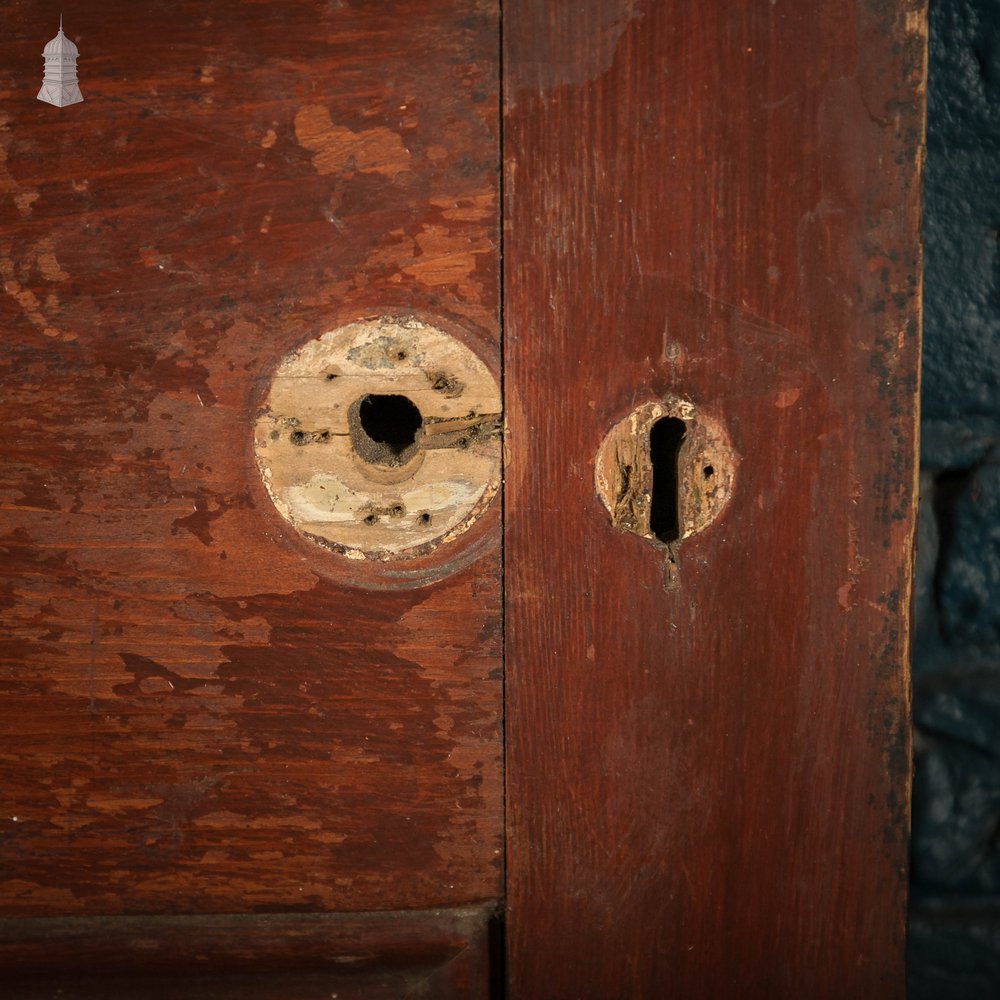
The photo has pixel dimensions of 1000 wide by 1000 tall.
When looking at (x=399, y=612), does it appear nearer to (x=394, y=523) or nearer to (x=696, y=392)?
(x=394, y=523)

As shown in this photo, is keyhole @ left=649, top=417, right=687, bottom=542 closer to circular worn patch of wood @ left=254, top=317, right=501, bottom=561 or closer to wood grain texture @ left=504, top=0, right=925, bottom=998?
wood grain texture @ left=504, top=0, right=925, bottom=998

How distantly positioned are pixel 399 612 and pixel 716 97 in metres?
0.45

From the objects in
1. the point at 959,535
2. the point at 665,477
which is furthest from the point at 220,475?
the point at 959,535

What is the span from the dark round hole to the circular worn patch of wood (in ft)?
0.04

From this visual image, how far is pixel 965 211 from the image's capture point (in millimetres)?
676

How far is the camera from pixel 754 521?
61 centimetres

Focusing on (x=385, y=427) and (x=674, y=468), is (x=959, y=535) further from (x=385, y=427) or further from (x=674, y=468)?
(x=385, y=427)

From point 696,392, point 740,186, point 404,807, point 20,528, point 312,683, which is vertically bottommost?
point 404,807

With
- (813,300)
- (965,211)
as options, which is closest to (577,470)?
(813,300)

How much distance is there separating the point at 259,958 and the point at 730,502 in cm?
52

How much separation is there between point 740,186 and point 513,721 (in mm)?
443

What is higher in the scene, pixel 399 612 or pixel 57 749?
pixel 399 612

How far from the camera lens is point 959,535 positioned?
0.68m

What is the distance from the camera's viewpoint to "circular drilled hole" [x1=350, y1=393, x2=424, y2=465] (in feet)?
1.99
